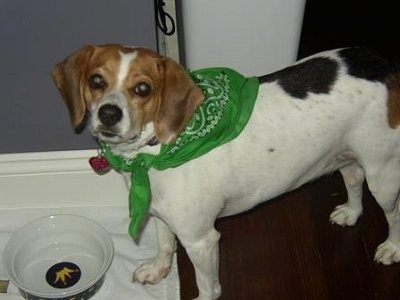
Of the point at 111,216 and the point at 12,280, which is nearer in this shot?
the point at 12,280

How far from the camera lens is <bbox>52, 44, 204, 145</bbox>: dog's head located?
182 cm

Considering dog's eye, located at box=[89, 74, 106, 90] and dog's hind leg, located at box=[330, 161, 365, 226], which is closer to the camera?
dog's eye, located at box=[89, 74, 106, 90]

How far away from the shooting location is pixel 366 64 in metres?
2.13

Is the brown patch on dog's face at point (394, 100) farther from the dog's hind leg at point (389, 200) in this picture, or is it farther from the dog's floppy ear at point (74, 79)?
the dog's floppy ear at point (74, 79)

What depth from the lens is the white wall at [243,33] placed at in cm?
241

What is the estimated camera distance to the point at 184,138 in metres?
1.98

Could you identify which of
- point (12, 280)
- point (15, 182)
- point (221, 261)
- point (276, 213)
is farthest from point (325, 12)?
point (12, 280)

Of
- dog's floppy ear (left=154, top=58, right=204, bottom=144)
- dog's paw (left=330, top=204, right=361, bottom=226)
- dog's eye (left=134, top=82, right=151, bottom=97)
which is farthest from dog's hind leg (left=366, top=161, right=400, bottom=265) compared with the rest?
dog's eye (left=134, top=82, right=151, bottom=97)

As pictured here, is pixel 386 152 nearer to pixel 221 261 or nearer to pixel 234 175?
pixel 234 175

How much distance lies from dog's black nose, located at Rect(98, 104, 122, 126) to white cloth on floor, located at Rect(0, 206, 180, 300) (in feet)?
3.21

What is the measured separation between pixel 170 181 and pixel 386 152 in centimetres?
73

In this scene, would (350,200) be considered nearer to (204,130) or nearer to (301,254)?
(301,254)

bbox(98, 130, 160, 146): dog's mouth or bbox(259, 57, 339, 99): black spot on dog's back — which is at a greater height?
bbox(259, 57, 339, 99): black spot on dog's back

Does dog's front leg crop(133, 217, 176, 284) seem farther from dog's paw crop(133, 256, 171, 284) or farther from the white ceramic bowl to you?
the white ceramic bowl
